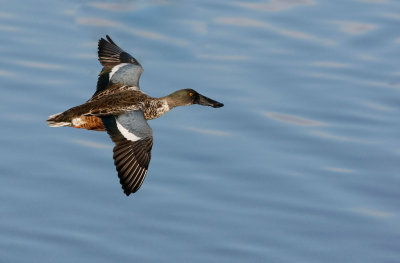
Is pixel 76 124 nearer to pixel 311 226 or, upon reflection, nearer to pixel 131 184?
pixel 131 184

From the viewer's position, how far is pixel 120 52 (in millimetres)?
13281

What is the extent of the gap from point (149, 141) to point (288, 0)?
8.94 meters

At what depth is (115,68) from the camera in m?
12.8

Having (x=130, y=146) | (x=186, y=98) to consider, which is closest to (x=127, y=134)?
(x=130, y=146)

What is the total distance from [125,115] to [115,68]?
1.53 metres

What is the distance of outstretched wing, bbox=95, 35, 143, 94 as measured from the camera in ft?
40.9

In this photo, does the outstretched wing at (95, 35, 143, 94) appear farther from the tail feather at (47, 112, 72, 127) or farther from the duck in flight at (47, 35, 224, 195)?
the tail feather at (47, 112, 72, 127)

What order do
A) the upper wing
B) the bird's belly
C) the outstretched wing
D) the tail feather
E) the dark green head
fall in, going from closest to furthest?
the upper wing < the bird's belly < the tail feather < the outstretched wing < the dark green head

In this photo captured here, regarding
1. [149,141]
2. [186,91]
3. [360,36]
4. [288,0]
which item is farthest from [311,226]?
[288,0]

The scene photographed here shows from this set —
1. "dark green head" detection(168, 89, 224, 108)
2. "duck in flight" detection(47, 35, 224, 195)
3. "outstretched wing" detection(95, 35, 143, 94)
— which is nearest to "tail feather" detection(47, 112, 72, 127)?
"duck in flight" detection(47, 35, 224, 195)

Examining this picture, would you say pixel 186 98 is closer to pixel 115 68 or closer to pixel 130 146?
pixel 115 68

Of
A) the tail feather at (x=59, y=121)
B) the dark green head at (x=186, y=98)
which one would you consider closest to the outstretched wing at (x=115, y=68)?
the dark green head at (x=186, y=98)

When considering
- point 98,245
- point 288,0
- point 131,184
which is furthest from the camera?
point 288,0

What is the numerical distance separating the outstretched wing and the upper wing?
3.59 ft
